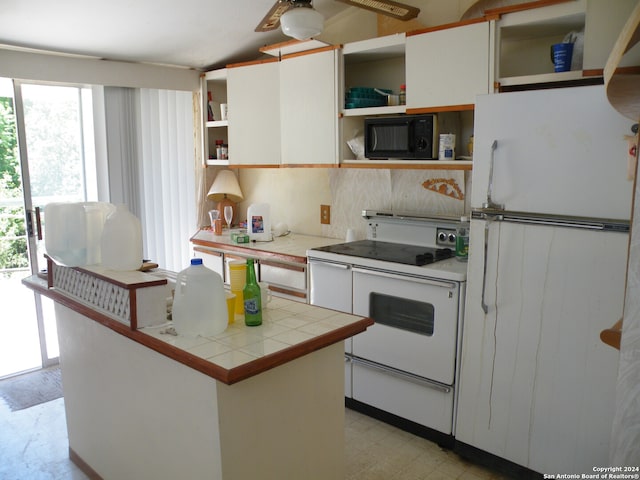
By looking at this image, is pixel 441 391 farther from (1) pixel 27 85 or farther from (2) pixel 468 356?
(1) pixel 27 85

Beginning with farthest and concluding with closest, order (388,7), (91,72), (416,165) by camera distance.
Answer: (91,72), (416,165), (388,7)

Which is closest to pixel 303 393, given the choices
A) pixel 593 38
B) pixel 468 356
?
pixel 468 356

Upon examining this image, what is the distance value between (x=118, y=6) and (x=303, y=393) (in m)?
2.44

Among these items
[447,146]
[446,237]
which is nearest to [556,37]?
[447,146]

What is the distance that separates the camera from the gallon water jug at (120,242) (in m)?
2.04

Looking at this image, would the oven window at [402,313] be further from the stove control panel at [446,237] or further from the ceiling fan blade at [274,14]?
the ceiling fan blade at [274,14]

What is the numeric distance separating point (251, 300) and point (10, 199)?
2.54 metres

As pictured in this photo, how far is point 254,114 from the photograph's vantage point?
12.5ft

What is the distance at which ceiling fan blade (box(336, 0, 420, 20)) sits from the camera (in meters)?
2.15

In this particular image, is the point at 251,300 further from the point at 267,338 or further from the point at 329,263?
the point at 329,263

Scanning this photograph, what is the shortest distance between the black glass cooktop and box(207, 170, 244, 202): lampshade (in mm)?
1445

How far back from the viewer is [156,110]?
4.12 m

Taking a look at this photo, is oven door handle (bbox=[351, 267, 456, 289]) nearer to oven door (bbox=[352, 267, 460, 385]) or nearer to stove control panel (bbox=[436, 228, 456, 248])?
oven door (bbox=[352, 267, 460, 385])

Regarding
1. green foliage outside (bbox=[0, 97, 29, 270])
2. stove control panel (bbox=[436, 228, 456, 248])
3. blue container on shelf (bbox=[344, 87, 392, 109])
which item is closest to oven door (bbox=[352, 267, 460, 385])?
stove control panel (bbox=[436, 228, 456, 248])
